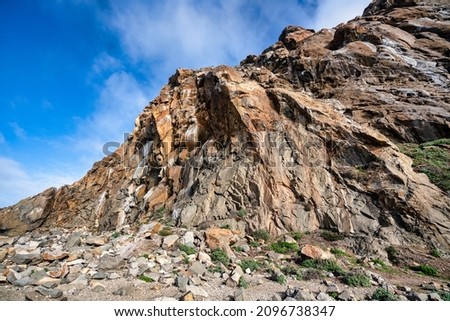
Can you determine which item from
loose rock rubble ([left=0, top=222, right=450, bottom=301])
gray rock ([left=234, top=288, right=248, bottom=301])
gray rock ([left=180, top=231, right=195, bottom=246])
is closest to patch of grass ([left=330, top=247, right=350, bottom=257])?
loose rock rubble ([left=0, top=222, right=450, bottom=301])

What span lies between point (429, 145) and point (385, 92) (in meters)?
5.90

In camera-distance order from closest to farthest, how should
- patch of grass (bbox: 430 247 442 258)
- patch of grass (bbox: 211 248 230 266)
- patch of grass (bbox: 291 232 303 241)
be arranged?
patch of grass (bbox: 211 248 230 266), patch of grass (bbox: 430 247 442 258), patch of grass (bbox: 291 232 303 241)

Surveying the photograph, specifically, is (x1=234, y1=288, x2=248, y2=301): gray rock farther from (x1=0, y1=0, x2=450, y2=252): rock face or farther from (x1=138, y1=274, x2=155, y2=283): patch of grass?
(x1=0, y1=0, x2=450, y2=252): rock face

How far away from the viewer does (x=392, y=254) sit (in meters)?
10.7

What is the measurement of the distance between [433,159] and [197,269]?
14.7 m

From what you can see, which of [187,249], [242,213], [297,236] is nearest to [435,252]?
[297,236]

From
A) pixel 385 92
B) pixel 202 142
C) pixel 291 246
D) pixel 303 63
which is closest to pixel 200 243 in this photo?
pixel 291 246

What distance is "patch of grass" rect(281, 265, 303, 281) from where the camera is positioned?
29.2 feet

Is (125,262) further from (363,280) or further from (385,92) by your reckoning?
(385,92)

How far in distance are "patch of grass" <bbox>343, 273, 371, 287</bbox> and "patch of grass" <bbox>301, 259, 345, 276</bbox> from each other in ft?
1.42

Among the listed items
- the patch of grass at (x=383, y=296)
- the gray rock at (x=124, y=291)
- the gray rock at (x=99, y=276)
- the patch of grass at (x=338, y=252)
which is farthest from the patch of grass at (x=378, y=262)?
the gray rock at (x=99, y=276)

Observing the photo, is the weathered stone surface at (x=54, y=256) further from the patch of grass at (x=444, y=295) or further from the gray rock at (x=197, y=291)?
the patch of grass at (x=444, y=295)

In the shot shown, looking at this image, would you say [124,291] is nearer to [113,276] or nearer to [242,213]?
[113,276]

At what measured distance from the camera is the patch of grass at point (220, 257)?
975 cm
